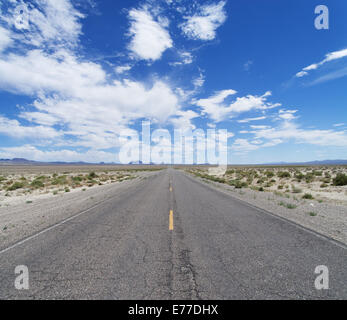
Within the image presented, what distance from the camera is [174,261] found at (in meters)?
4.10

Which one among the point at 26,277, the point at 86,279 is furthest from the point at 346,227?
the point at 26,277

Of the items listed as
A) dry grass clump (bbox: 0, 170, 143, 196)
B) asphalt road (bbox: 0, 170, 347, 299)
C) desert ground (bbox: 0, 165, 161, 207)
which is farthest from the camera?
dry grass clump (bbox: 0, 170, 143, 196)

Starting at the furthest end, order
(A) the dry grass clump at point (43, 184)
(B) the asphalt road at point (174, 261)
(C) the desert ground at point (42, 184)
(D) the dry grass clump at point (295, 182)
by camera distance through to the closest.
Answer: (A) the dry grass clump at point (43, 184), (D) the dry grass clump at point (295, 182), (C) the desert ground at point (42, 184), (B) the asphalt road at point (174, 261)

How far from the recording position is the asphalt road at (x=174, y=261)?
10.2ft

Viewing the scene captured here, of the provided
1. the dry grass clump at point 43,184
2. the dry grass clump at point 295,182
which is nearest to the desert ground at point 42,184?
the dry grass clump at point 43,184

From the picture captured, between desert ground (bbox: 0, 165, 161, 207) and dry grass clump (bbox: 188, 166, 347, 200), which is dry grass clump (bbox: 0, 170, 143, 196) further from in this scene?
dry grass clump (bbox: 188, 166, 347, 200)

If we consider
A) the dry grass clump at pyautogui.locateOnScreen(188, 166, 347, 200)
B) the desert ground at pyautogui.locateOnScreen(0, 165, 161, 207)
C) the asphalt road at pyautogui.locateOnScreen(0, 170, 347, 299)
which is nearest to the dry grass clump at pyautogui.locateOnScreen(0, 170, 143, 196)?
the desert ground at pyautogui.locateOnScreen(0, 165, 161, 207)

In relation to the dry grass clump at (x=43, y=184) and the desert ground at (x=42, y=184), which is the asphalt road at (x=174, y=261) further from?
the dry grass clump at (x=43, y=184)

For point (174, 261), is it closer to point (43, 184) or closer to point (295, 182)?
point (43, 184)

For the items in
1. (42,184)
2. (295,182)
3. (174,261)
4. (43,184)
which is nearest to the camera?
(174,261)

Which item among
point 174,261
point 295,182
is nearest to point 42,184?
point 174,261

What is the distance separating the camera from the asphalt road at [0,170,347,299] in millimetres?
3100
